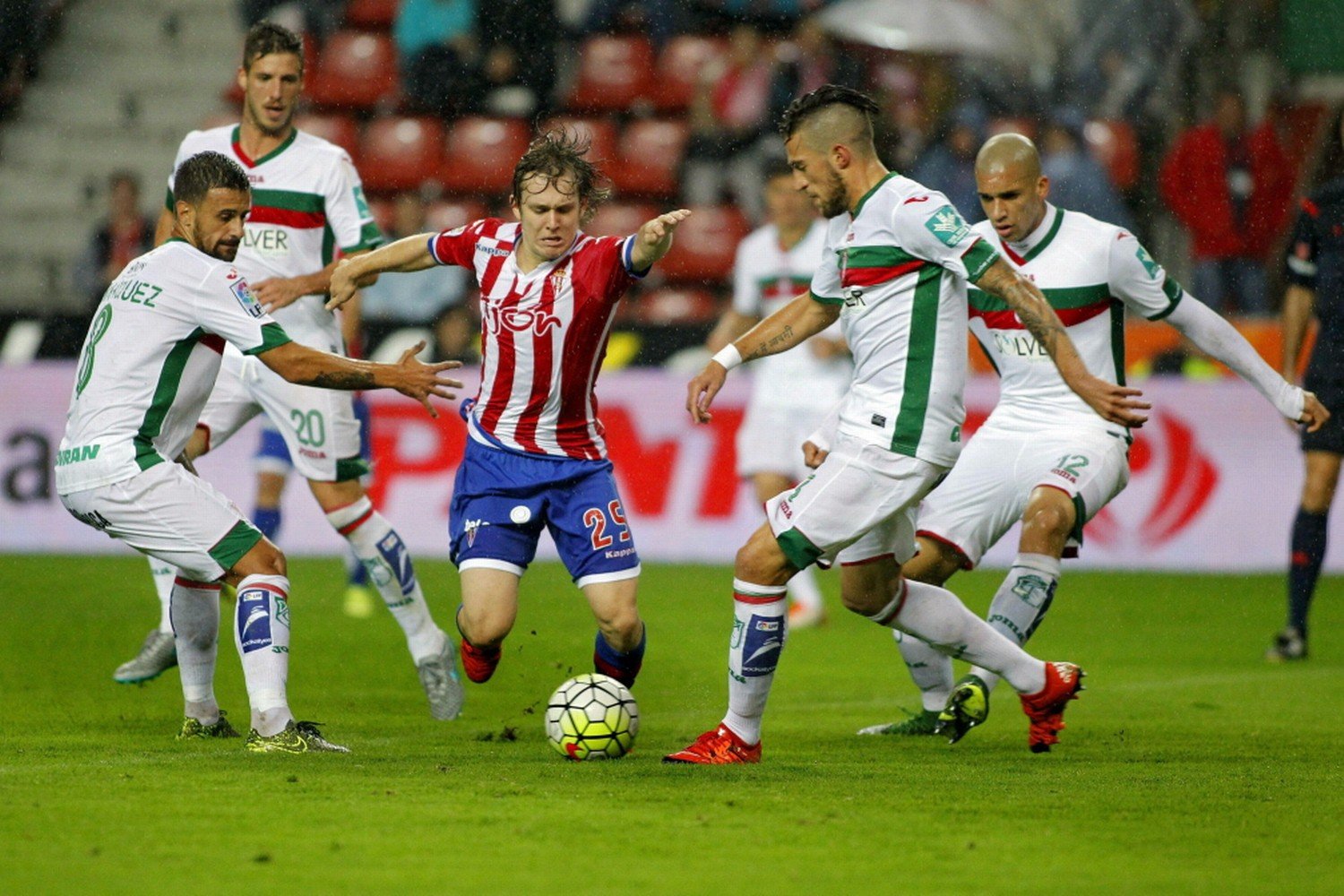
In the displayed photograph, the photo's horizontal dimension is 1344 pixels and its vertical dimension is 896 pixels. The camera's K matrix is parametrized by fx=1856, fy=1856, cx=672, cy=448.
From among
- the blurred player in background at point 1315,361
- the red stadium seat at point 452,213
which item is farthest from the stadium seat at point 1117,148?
the blurred player in background at point 1315,361

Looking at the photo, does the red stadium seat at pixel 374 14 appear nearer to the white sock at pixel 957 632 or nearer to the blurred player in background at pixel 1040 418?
the blurred player in background at pixel 1040 418

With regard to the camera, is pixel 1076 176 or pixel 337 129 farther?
pixel 337 129

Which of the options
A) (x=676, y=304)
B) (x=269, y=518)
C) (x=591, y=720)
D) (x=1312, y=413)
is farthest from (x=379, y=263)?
(x=676, y=304)

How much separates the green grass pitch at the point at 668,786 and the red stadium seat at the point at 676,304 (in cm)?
561

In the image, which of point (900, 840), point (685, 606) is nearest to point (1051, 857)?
point (900, 840)

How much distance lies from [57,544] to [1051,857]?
31.2ft

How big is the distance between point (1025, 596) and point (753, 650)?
1304mm

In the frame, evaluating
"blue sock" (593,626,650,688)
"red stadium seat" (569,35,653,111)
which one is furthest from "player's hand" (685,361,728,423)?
"red stadium seat" (569,35,653,111)

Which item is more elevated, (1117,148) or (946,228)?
(1117,148)

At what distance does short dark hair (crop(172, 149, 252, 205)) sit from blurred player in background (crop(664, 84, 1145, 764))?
1642mm

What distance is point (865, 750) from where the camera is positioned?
244 inches

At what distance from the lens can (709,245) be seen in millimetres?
15000

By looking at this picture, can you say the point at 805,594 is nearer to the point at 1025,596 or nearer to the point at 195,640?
the point at 1025,596

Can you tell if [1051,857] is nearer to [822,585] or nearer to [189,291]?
[189,291]
